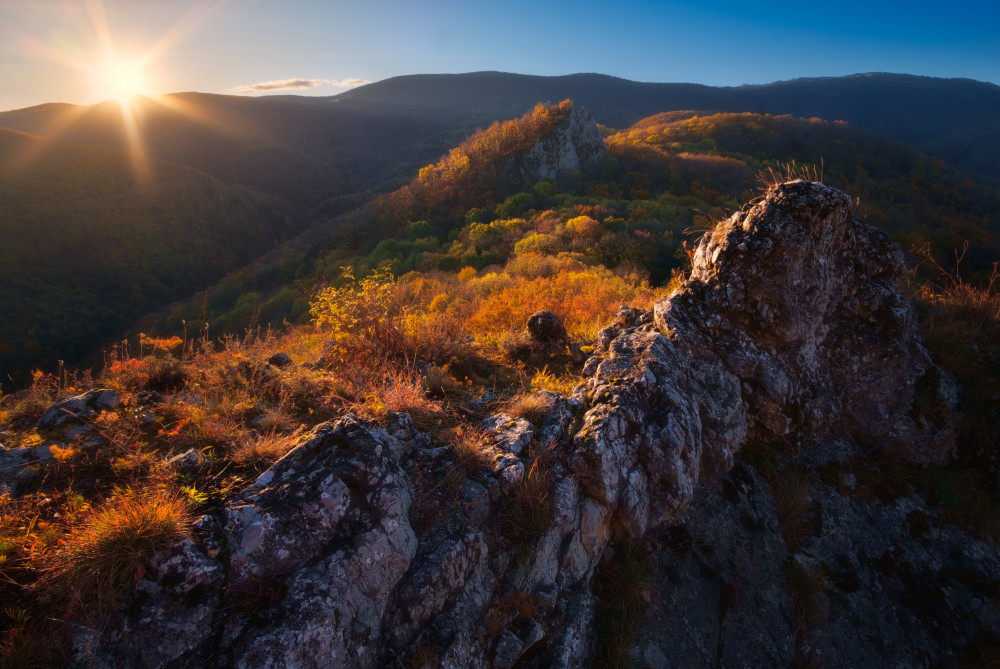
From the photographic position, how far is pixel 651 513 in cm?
330

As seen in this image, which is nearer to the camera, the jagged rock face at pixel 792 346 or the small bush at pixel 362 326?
the jagged rock face at pixel 792 346

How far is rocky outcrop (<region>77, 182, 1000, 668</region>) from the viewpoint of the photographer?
7.26ft

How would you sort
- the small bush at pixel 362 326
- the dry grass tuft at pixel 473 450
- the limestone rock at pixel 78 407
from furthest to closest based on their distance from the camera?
the small bush at pixel 362 326 < the limestone rock at pixel 78 407 < the dry grass tuft at pixel 473 450

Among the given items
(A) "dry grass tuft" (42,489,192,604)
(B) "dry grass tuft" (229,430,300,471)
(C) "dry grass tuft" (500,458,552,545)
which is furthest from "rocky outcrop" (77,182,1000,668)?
(B) "dry grass tuft" (229,430,300,471)

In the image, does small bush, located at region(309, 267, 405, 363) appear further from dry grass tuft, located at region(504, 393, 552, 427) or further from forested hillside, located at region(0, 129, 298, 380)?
forested hillside, located at region(0, 129, 298, 380)

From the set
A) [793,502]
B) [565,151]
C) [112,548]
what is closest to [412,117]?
[565,151]

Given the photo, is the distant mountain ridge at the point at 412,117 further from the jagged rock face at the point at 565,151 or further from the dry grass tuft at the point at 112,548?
the dry grass tuft at the point at 112,548

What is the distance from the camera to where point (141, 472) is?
2914 mm

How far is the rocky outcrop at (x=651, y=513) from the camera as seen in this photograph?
221 cm

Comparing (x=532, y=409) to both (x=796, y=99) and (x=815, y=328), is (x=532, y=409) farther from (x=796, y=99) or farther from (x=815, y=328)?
(x=796, y=99)

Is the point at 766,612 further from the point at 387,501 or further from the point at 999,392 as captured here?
the point at 999,392

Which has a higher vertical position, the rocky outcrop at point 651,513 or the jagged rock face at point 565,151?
the jagged rock face at point 565,151

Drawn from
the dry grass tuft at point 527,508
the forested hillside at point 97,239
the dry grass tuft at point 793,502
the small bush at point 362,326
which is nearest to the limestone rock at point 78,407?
the small bush at point 362,326

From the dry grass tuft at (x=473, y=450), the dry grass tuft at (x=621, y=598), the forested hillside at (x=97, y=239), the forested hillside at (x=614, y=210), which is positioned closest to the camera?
the dry grass tuft at (x=621, y=598)
